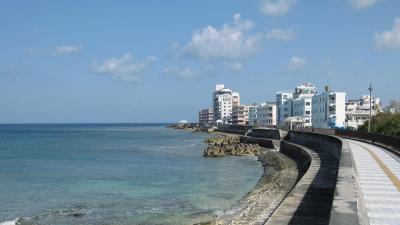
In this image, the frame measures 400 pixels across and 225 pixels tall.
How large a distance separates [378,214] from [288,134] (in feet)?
170

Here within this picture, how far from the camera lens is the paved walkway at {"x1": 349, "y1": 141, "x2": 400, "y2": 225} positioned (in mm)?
10852

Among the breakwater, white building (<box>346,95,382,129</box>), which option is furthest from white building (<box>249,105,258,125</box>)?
the breakwater

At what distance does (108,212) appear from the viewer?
20969 millimetres

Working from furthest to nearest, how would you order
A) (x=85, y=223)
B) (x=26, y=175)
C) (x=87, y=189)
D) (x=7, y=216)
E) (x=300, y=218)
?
Result: 1. (x=26, y=175)
2. (x=87, y=189)
3. (x=7, y=216)
4. (x=85, y=223)
5. (x=300, y=218)

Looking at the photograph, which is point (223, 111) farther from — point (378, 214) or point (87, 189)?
point (378, 214)

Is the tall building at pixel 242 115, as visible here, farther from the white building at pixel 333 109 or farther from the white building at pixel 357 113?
the white building at pixel 333 109

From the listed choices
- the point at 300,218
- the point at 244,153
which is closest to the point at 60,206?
the point at 300,218

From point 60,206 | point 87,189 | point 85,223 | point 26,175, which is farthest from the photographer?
point 26,175

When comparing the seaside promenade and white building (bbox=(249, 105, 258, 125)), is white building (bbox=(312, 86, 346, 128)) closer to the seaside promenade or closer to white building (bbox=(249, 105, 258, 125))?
white building (bbox=(249, 105, 258, 125))

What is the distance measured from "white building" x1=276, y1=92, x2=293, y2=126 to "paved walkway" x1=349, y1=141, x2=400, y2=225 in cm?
9337

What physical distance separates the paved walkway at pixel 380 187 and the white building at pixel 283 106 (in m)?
93.4

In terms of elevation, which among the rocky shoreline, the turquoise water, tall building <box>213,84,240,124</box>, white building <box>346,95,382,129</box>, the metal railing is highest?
tall building <box>213,84,240,124</box>

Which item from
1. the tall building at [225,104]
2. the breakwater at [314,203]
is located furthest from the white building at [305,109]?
the tall building at [225,104]

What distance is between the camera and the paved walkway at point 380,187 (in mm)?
10852
